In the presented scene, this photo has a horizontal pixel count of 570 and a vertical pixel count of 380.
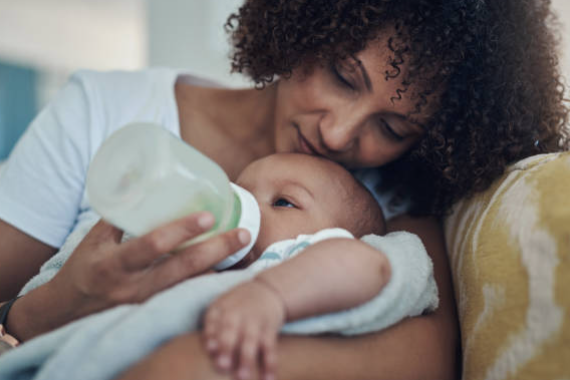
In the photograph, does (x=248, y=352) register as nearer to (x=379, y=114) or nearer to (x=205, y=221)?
(x=205, y=221)

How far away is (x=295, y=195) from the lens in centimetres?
99

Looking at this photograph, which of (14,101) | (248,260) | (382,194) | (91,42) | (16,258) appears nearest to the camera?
(248,260)

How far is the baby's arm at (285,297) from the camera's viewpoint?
55cm

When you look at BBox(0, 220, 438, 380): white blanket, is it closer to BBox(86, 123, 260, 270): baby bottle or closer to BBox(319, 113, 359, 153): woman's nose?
BBox(86, 123, 260, 270): baby bottle

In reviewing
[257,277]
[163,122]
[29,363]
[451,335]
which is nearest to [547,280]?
[451,335]

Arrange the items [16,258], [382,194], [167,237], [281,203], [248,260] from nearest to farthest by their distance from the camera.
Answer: [167,237] < [248,260] < [281,203] < [16,258] < [382,194]

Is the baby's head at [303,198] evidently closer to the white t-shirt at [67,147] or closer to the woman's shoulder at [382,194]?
the woman's shoulder at [382,194]

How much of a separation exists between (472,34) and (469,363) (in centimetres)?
65

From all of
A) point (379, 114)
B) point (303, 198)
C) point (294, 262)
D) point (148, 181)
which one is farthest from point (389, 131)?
point (148, 181)

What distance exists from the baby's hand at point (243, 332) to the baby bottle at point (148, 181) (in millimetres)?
156

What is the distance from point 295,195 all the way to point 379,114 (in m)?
0.29

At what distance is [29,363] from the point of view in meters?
0.67

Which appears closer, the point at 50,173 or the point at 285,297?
the point at 285,297

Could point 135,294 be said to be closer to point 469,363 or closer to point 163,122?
point 469,363
